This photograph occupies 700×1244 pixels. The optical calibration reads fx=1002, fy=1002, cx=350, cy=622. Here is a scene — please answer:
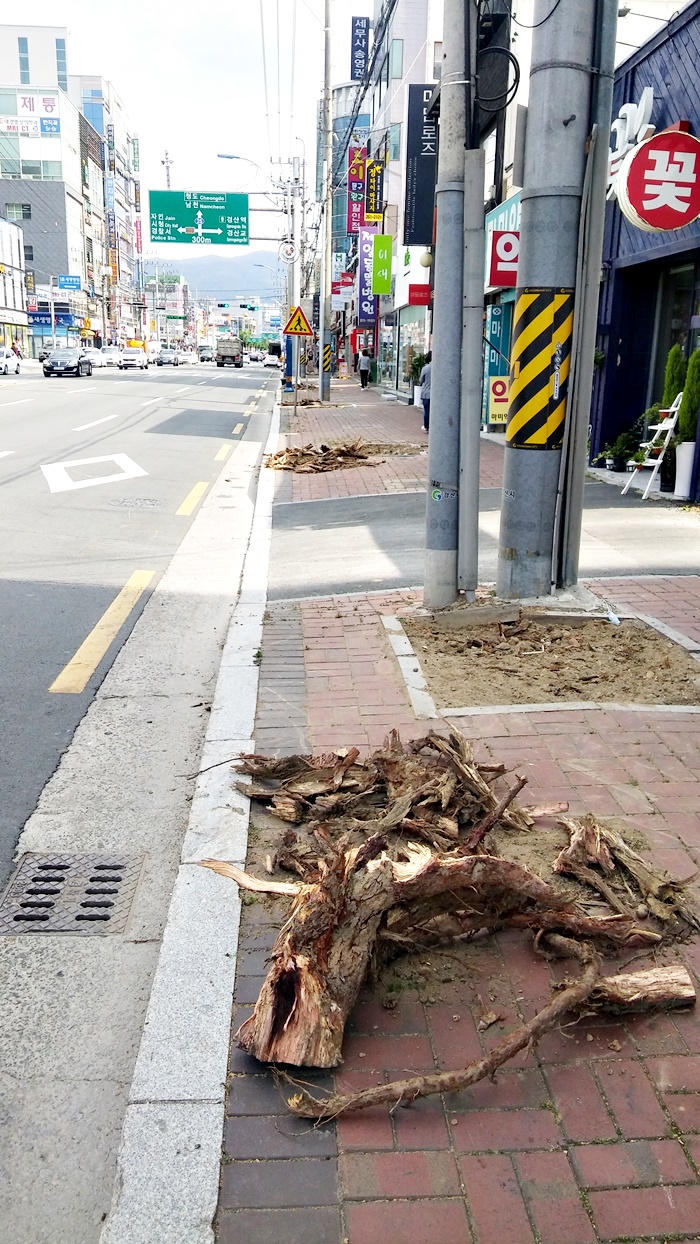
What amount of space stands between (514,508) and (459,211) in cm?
210

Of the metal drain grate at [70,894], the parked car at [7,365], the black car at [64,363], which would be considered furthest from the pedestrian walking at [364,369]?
the metal drain grate at [70,894]

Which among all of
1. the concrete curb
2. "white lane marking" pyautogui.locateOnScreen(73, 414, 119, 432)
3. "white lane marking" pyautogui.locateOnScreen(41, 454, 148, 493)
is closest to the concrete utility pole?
the concrete curb

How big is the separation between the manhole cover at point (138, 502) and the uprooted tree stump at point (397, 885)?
8269 mm

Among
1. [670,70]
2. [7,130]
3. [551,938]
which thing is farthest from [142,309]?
[551,938]

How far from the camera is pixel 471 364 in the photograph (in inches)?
280

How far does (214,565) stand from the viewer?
959 cm

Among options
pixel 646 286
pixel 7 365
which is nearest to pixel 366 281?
pixel 7 365

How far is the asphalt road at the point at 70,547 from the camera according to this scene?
5.43 meters

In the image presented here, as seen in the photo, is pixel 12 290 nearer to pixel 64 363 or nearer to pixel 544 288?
pixel 64 363

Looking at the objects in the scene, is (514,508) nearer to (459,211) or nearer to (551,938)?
(459,211)

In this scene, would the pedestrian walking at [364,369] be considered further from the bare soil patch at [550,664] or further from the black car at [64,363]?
the bare soil patch at [550,664]

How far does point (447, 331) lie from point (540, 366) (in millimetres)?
703

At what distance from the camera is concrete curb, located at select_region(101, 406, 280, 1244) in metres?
2.37

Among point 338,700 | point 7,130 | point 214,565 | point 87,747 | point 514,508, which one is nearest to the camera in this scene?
point 87,747
